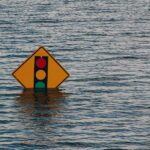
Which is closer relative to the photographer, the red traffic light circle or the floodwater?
the floodwater

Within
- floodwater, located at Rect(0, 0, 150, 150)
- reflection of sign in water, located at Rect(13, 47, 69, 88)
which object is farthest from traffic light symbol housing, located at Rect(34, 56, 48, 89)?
floodwater, located at Rect(0, 0, 150, 150)

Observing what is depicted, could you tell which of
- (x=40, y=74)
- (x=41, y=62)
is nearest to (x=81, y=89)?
(x=40, y=74)

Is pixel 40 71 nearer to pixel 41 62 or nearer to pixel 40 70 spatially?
pixel 40 70

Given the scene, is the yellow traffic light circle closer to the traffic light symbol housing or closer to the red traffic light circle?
the traffic light symbol housing

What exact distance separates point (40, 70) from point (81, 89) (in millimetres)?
1401

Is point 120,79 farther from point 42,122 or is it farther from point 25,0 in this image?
point 25,0

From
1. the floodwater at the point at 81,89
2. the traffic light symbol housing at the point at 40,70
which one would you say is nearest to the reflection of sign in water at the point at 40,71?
the traffic light symbol housing at the point at 40,70

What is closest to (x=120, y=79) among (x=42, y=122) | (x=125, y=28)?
(x=42, y=122)

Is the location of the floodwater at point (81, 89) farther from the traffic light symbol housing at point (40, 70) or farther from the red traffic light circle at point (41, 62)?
the red traffic light circle at point (41, 62)

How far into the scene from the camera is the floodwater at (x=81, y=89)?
18.7 m

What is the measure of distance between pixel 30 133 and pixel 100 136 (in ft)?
4.65

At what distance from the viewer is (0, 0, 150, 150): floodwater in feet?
61.5

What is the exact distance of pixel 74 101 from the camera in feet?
74.4

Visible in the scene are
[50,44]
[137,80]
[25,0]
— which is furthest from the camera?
[25,0]
